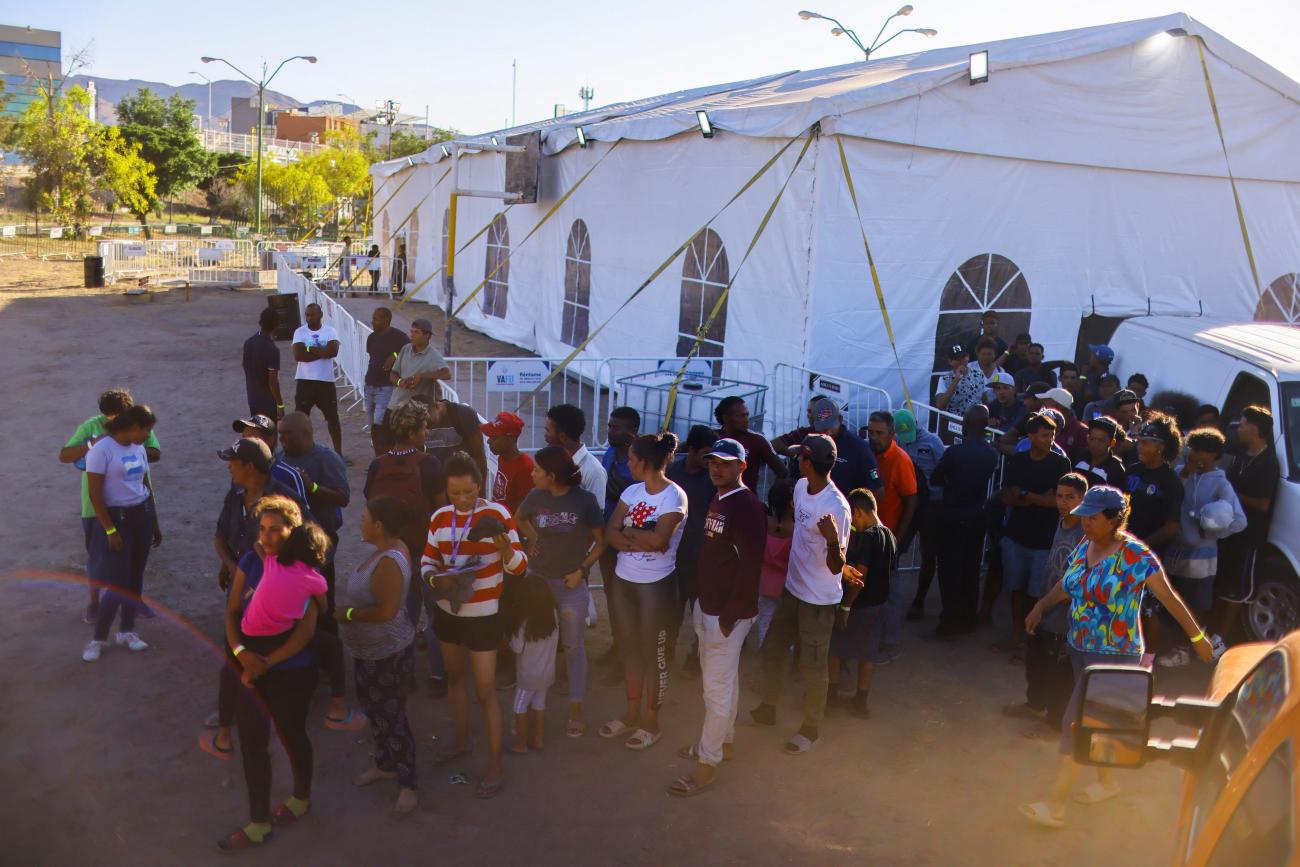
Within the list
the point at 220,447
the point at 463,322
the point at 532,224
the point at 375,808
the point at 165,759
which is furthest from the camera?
the point at 463,322

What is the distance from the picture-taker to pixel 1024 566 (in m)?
6.71

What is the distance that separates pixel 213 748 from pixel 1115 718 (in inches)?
170

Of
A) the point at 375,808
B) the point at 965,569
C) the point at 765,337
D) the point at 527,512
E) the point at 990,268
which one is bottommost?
the point at 375,808

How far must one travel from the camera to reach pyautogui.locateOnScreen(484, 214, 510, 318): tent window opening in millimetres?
19734

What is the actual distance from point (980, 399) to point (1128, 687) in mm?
7177

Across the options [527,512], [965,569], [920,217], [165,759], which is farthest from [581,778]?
[920,217]

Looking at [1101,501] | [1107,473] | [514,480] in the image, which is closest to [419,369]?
[514,480]

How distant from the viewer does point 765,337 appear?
1106 centimetres

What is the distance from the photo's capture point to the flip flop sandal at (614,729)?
5.72 m

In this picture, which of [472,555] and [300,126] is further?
[300,126]

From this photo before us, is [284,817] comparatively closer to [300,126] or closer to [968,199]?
[968,199]

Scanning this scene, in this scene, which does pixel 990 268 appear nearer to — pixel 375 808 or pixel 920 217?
pixel 920 217

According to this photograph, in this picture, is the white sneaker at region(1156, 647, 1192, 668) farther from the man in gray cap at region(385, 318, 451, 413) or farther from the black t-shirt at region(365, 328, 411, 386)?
the black t-shirt at region(365, 328, 411, 386)

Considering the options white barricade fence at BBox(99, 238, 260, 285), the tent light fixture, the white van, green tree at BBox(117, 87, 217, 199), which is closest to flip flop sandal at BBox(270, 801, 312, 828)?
the white van
